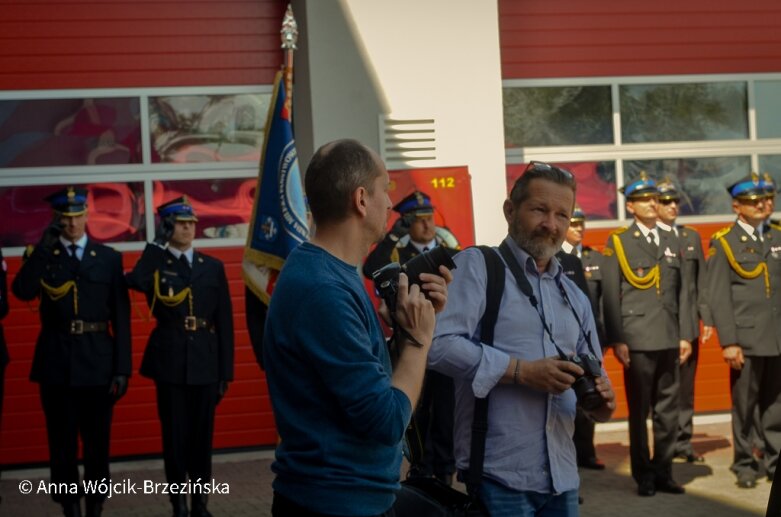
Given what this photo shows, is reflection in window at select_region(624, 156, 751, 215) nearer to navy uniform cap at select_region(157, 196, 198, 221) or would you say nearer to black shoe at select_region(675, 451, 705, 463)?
black shoe at select_region(675, 451, 705, 463)

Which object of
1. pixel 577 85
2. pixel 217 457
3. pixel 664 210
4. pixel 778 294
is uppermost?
pixel 577 85

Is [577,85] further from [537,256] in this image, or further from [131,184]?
[537,256]

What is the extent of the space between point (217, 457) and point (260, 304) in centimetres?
296

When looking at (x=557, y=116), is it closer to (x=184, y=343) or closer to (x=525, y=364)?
(x=184, y=343)

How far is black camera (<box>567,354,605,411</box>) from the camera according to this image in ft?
13.9

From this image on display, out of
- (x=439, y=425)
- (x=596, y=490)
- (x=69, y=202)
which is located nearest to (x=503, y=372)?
(x=439, y=425)

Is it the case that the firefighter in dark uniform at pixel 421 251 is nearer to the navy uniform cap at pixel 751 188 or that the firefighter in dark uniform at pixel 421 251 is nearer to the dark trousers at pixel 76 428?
the dark trousers at pixel 76 428

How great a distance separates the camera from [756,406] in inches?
391

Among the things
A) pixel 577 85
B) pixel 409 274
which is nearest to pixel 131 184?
pixel 577 85

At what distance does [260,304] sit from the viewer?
9.46 meters

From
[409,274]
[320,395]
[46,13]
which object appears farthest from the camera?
[46,13]

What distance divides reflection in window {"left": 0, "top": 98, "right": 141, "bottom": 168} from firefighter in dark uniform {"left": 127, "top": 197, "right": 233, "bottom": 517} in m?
2.60

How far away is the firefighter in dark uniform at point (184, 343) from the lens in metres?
8.95

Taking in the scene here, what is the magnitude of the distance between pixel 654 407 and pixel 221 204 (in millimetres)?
4759
